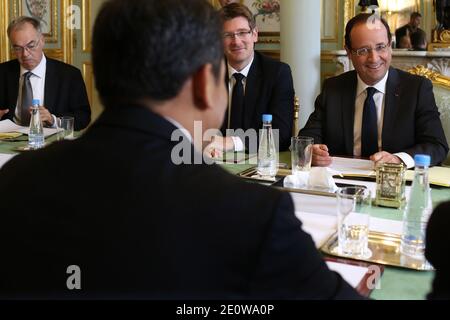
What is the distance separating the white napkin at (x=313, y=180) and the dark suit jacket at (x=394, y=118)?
0.61m

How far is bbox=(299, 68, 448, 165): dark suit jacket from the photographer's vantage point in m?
2.28

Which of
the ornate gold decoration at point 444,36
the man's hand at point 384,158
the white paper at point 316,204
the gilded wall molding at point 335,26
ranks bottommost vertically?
the white paper at point 316,204

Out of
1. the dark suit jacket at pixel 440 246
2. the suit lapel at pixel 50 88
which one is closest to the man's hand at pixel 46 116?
the suit lapel at pixel 50 88

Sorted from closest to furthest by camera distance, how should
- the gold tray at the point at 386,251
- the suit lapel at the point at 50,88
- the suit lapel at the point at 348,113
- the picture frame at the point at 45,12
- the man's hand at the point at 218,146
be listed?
the gold tray at the point at 386,251, the man's hand at the point at 218,146, the suit lapel at the point at 348,113, the suit lapel at the point at 50,88, the picture frame at the point at 45,12

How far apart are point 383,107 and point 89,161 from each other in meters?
1.88

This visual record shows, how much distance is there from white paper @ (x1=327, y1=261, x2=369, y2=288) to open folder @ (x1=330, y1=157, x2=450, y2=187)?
779 mm

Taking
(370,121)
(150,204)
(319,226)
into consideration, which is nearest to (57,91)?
(370,121)

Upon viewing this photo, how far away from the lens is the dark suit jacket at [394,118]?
2.28 meters

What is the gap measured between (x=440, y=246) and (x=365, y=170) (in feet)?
4.22

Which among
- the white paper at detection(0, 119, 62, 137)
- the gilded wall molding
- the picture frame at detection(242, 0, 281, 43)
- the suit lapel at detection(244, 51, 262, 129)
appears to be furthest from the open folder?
the picture frame at detection(242, 0, 281, 43)

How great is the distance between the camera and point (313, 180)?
5.57 ft

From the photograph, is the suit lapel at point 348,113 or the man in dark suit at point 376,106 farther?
the suit lapel at point 348,113

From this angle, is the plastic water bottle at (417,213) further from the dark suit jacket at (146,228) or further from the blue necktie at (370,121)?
the blue necktie at (370,121)
